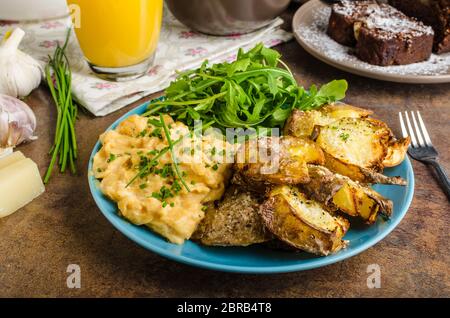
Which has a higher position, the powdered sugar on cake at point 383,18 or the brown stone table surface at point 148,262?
the powdered sugar on cake at point 383,18

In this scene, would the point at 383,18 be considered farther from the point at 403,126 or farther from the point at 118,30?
the point at 118,30

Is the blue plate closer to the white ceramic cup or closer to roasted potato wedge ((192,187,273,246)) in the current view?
roasted potato wedge ((192,187,273,246))

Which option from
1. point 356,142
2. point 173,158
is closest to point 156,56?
point 173,158

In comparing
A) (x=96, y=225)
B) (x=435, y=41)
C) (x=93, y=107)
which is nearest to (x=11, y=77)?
(x=93, y=107)

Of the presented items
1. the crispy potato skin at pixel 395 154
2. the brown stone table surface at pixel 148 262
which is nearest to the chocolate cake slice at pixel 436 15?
the brown stone table surface at pixel 148 262

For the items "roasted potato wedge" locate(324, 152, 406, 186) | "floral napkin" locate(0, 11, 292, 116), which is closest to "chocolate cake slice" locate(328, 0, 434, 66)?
"floral napkin" locate(0, 11, 292, 116)

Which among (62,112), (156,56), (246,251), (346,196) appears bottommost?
(156,56)

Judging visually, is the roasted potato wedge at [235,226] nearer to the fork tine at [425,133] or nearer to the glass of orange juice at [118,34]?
the fork tine at [425,133]

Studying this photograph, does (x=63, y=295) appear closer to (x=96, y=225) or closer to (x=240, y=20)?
(x=96, y=225)
